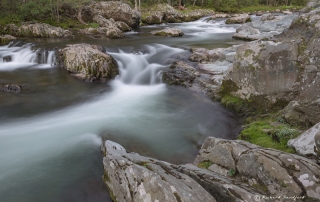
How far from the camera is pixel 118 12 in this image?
102 ft

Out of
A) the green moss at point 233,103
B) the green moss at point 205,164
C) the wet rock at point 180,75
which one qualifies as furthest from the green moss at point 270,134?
the wet rock at point 180,75

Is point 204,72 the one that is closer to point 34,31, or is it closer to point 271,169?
point 271,169

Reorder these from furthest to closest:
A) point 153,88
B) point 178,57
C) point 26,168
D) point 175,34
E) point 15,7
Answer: point 15,7, point 175,34, point 178,57, point 153,88, point 26,168

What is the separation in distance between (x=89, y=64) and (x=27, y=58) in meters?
6.29

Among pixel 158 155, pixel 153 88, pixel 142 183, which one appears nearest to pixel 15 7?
pixel 153 88

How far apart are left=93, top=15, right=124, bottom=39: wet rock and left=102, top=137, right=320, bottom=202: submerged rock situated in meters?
20.3

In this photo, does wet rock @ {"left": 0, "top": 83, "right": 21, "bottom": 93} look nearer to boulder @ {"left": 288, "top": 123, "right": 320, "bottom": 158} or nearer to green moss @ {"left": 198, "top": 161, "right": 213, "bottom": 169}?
green moss @ {"left": 198, "top": 161, "right": 213, "bottom": 169}

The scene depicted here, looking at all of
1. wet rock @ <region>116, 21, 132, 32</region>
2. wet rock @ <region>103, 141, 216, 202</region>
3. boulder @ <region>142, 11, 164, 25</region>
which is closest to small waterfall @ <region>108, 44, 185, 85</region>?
wet rock @ <region>103, 141, 216, 202</region>

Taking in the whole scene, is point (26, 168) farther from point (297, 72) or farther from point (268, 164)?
point (297, 72)

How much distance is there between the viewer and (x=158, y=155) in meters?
7.46

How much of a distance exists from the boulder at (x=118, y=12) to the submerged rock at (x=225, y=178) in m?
28.2

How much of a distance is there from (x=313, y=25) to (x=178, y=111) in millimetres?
6094

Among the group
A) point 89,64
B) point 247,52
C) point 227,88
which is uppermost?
point 247,52

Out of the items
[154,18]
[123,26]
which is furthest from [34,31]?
[154,18]
